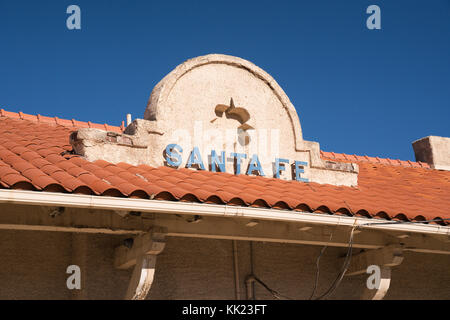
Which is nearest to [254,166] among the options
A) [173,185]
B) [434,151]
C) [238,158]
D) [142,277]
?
[238,158]

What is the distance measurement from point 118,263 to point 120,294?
33 cm

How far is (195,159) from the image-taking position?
26.5 ft

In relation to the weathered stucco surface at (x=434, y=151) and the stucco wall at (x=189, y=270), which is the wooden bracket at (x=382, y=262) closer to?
the stucco wall at (x=189, y=270)

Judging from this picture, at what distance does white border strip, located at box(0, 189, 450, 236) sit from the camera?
18.6ft

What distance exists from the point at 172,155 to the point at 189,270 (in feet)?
4.61

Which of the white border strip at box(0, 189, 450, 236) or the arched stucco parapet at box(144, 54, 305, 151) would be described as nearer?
the white border strip at box(0, 189, 450, 236)

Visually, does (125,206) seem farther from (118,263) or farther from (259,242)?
(259,242)

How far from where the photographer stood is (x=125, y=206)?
6.07m

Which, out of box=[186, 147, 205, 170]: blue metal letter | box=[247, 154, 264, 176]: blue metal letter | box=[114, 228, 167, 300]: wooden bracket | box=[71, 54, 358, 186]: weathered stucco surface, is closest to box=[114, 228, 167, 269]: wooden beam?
box=[114, 228, 167, 300]: wooden bracket

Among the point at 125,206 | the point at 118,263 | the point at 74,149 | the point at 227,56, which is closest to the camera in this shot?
the point at 125,206

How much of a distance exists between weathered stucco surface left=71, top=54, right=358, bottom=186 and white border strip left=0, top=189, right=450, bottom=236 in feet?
4.87

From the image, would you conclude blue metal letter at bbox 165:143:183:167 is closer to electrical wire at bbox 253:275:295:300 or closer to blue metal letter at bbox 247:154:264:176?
blue metal letter at bbox 247:154:264:176

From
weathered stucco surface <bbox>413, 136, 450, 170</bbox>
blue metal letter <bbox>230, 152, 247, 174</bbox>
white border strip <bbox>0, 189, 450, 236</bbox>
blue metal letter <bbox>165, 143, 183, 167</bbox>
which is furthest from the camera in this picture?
weathered stucco surface <bbox>413, 136, 450, 170</bbox>
